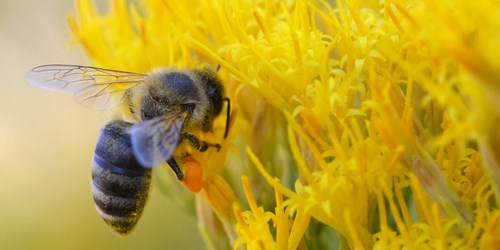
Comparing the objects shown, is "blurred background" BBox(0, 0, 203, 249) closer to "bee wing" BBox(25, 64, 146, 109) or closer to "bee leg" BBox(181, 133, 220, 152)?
"bee wing" BBox(25, 64, 146, 109)

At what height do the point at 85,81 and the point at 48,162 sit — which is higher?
the point at 48,162

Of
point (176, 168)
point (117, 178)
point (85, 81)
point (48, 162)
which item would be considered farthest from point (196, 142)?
point (48, 162)

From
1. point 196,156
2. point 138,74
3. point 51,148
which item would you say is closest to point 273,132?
point 196,156

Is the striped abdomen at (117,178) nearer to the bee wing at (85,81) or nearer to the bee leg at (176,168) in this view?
the bee leg at (176,168)

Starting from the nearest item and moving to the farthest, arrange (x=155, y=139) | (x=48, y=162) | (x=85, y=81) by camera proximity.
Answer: (x=155, y=139) < (x=85, y=81) < (x=48, y=162)

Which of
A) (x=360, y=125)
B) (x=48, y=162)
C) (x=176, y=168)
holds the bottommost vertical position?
(x=360, y=125)

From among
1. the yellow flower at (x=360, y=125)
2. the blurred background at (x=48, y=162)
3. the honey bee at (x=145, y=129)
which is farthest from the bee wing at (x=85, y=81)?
the blurred background at (x=48, y=162)

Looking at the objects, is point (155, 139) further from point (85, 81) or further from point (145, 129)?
point (85, 81)

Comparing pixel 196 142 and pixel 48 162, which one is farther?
pixel 48 162
